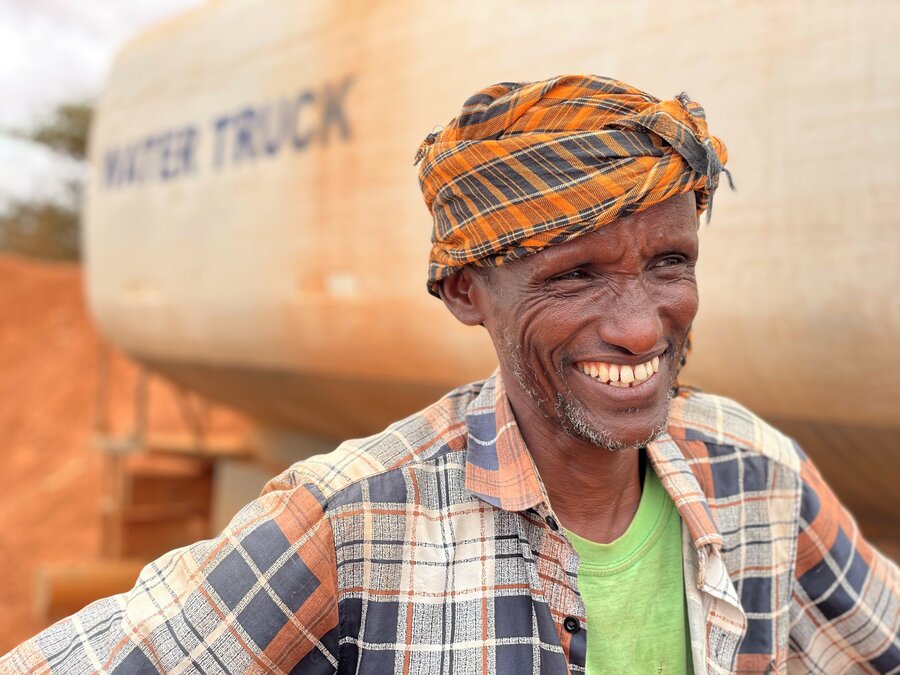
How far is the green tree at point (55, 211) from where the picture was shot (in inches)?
628

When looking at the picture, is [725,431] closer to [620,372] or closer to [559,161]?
[620,372]

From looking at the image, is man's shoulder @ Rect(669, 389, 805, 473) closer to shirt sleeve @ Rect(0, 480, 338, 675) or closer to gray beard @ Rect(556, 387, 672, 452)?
gray beard @ Rect(556, 387, 672, 452)

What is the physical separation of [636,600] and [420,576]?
0.95 ft

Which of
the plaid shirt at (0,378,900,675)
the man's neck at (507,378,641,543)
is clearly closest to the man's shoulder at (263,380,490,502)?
the plaid shirt at (0,378,900,675)

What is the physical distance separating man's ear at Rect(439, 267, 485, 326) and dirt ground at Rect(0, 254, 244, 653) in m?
5.16

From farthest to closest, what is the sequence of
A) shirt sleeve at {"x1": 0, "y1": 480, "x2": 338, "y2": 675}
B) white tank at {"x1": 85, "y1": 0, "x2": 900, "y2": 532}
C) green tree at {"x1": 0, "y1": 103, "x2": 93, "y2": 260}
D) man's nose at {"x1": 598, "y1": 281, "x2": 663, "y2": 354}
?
1. green tree at {"x1": 0, "y1": 103, "x2": 93, "y2": 260}
2. white tank at {"x1": 85, "y1": 0, "x2": 900, "y2": 532}
3. man's nose at {"x1": 598, "y1": 281, "x2": 663, "y2": 354}
4. shirt sleeve at {"x1": 0, "y1": 480, "x2": 338, "y2": 675}

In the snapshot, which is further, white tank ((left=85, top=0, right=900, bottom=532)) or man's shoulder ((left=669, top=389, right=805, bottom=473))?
white tank ((left=85, top=0, right=900, bottom=532))

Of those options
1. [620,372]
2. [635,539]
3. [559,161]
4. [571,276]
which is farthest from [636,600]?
[559,161]

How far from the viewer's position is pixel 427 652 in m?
1.08

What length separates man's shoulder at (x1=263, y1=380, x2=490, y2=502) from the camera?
1.13 m

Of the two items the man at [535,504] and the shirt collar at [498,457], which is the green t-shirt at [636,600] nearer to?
the man at [535,504]

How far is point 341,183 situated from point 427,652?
2.55 meters

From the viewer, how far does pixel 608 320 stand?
45.6 inches

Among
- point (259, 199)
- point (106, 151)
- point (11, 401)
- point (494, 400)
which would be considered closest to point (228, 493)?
point (106, 151)
